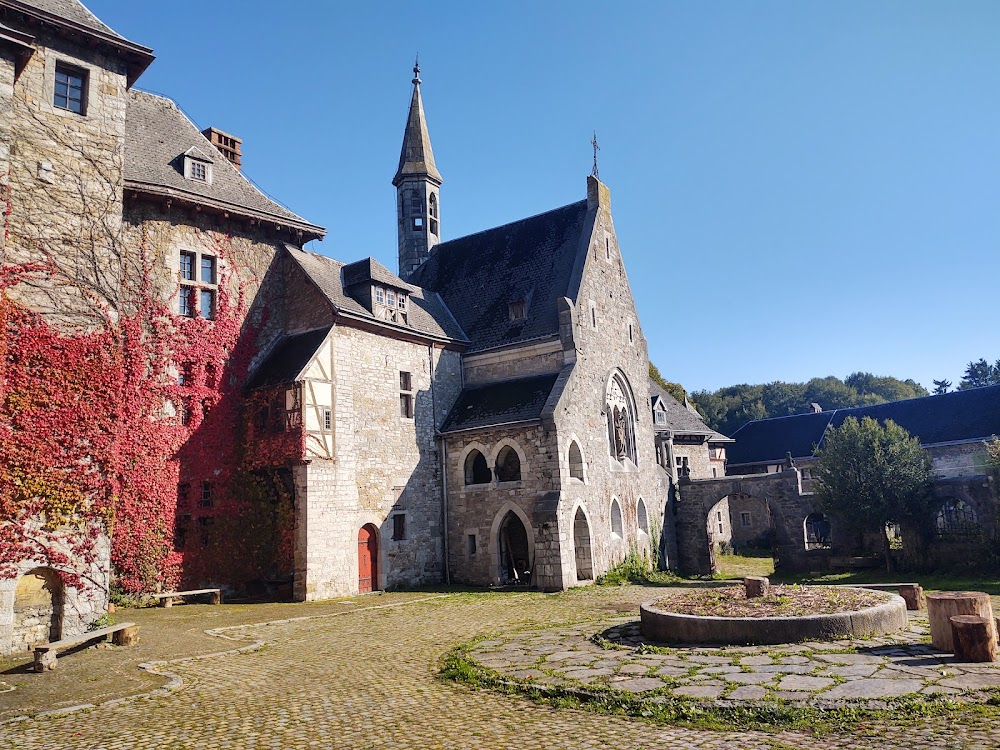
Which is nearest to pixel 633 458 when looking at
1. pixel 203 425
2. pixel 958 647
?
pixel 203 425

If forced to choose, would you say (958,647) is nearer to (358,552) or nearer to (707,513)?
(358,552)

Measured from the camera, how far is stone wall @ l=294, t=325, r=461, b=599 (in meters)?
19.9

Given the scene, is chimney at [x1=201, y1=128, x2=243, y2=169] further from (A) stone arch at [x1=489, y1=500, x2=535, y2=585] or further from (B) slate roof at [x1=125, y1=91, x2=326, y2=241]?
(A) stone arch at [x1=489, y1=500, x2=535, y2=585]

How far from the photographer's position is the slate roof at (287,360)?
2081cm

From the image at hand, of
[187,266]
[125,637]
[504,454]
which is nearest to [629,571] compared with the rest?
[504,454]

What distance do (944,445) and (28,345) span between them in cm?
4307

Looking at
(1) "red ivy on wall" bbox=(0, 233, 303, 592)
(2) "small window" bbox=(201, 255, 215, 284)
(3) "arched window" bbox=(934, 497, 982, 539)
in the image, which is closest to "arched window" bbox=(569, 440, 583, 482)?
(1) "red ivy on wall" bbox=(0, 233, 303, 592)

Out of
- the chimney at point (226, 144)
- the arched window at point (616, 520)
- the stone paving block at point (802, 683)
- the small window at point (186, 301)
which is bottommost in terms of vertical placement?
the stone paving block at point (802, 683)

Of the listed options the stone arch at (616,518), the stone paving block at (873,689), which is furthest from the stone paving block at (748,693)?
the stone arch at (616,518)

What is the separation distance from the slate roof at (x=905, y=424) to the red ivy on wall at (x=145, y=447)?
115 ft

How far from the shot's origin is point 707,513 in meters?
31.0

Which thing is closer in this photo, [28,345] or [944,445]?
[28,345]

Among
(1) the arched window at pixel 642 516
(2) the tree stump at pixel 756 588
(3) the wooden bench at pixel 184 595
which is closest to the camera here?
(2) the tree stump at pixel 756 588

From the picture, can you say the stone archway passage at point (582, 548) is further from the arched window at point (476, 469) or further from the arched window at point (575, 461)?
the arched window at point (476, 469)
